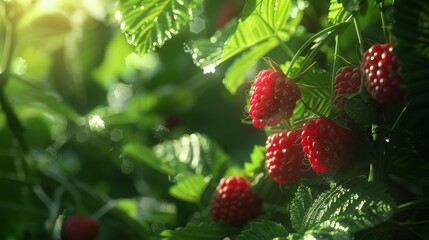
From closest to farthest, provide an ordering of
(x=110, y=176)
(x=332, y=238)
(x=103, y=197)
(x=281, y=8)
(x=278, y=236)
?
(x=332, y=238), (x=278, y=236), (x=281, y=8), (x=103, y=197), (x=110, y=176)

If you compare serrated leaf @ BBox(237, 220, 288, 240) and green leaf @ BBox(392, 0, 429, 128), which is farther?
serrated leaf @ BBox(237, 220, 288, 240)

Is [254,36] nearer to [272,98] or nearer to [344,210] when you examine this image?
[272,98]

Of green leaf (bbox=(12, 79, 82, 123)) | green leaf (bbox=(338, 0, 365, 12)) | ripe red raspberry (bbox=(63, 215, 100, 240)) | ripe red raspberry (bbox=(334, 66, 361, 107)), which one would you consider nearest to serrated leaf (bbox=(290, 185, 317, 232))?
ripe red raspberry (bbox=(334, 66, 361, 107))

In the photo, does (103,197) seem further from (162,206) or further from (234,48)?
(234,48)

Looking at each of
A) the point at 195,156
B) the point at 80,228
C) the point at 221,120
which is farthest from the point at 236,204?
the point at 221,120

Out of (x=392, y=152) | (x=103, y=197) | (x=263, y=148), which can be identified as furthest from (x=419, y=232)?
(x=103, y=197)

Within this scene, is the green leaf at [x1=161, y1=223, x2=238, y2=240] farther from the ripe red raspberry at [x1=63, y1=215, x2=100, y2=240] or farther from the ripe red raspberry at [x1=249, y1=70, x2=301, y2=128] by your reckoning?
the ripe red raspberry at [x1=63, y1=215, x2=100, y2=240]
